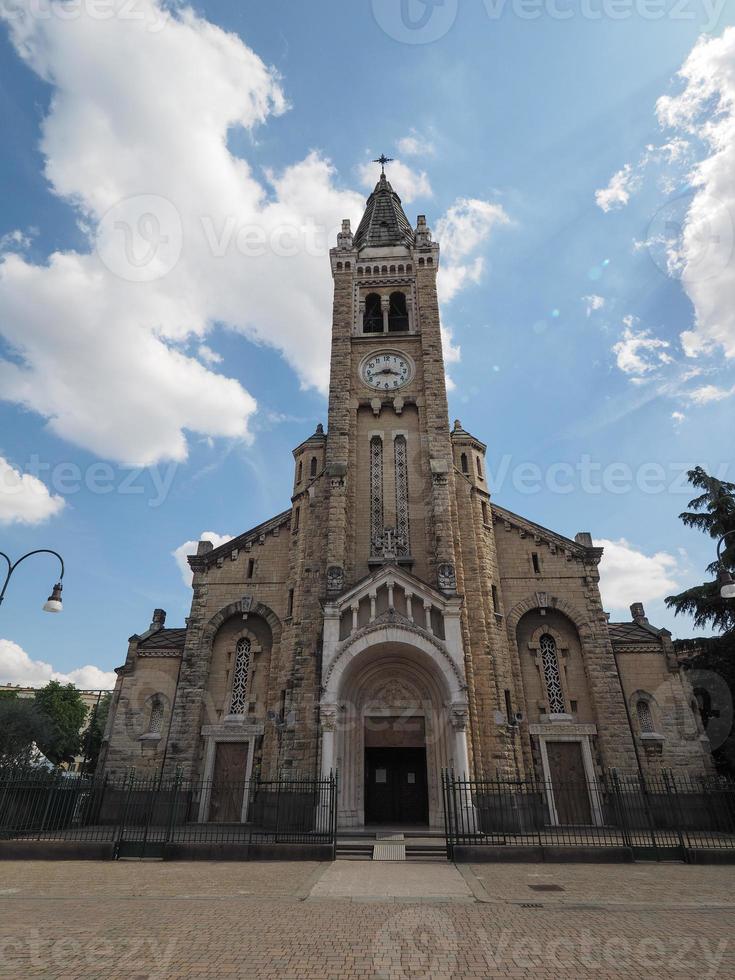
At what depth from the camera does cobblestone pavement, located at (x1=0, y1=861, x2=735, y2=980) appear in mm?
6230

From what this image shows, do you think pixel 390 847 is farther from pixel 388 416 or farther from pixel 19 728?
pixel 19 728

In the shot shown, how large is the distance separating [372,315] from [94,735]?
56089 millimetres

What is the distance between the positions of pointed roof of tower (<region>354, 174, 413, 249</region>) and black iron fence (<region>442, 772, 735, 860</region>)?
92.6 ft

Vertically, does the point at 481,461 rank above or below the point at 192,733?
above

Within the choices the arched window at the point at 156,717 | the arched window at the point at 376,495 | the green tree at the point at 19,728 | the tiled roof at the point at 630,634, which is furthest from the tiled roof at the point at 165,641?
the tiled roof at the point at 630,634

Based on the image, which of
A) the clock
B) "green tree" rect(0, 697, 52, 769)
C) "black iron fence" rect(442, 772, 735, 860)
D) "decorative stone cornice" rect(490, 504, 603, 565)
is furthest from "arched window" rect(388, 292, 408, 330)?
"green tree" rect(0, 697, 52, 769)

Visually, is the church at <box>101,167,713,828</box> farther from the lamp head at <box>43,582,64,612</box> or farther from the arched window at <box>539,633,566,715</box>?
the lamp head at <box>43,582,64,612</box>

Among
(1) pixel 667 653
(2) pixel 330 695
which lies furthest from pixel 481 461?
(2) pixel 330 695

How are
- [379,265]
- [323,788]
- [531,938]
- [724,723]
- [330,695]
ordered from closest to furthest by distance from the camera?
[531,938] < [323,788] < [330,695] < [724,723] < [379,265]

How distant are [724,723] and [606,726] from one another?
4532mm

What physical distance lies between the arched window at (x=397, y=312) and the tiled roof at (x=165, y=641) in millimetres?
19570

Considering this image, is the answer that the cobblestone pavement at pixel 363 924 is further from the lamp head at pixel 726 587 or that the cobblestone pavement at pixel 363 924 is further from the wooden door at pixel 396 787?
the wooden door at pixel 396 787

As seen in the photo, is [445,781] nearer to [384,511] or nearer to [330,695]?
[330,695]

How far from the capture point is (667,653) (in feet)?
77.5
